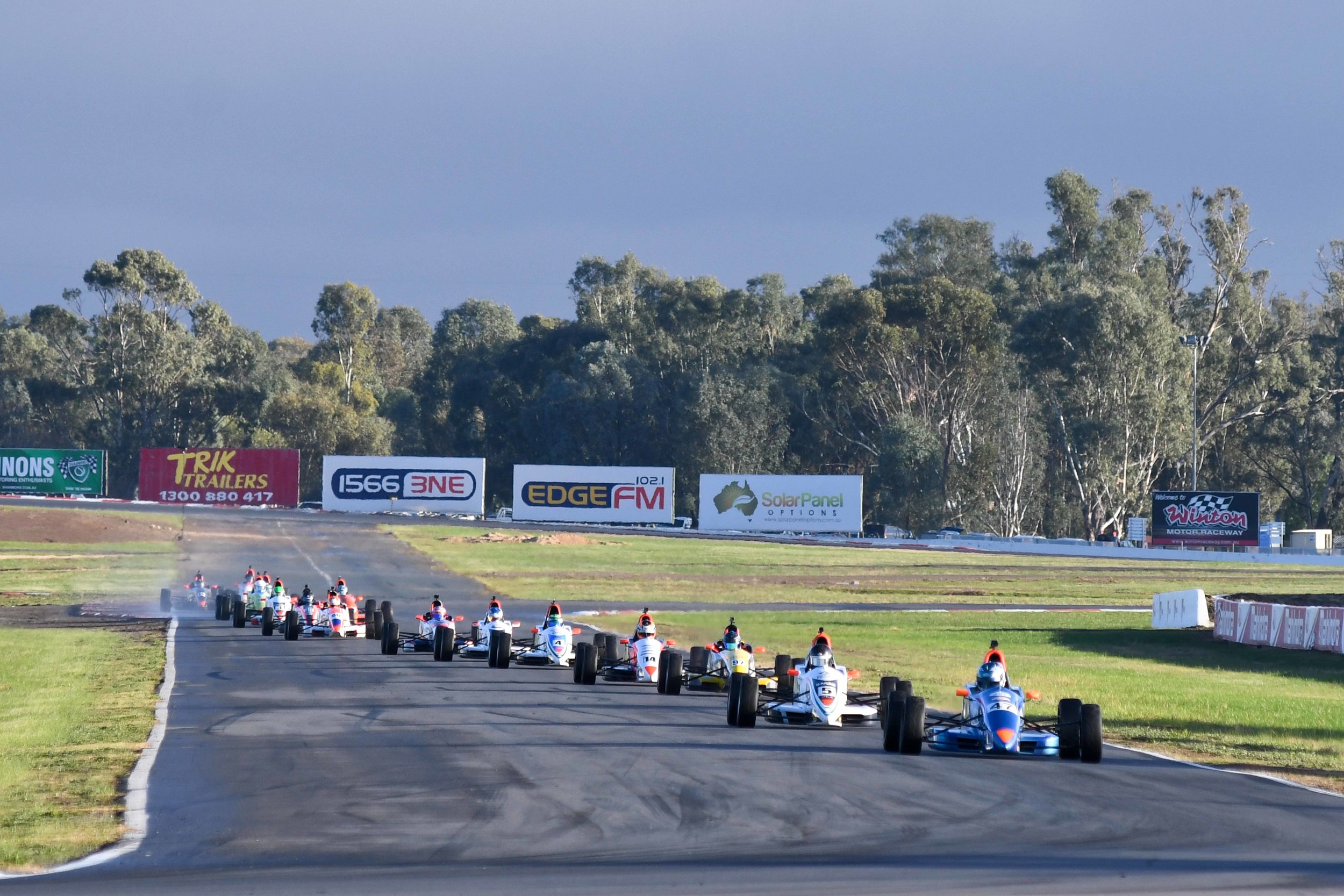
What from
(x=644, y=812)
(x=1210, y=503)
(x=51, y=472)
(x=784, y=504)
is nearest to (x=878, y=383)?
(x=784, y=504)

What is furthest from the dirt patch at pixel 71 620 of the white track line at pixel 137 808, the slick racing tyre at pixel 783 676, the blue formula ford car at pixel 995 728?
the blue formula ford car at pixel 995 728

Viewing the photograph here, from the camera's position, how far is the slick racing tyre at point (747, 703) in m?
19.5

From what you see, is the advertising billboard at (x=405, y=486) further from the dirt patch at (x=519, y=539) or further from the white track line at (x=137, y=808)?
the white track line at (x=137, y=808)

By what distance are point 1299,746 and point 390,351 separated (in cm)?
15905

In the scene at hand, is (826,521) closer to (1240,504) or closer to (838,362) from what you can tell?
(838,362)

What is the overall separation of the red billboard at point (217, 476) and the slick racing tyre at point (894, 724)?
8369 centimetres

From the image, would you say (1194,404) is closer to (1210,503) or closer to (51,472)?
(1210,503)

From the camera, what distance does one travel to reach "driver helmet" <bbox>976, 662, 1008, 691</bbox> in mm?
17719

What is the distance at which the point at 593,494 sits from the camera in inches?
3740

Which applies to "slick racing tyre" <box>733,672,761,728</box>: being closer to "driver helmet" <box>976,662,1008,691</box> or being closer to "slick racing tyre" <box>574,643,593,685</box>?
"driver helmet" <box>976,662,1008,691</box>

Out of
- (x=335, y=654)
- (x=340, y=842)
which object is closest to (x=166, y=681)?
(x=335, y=654)

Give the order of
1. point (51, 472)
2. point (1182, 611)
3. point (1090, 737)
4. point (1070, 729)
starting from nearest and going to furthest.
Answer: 1. point (1090, 737)
2. point (1070, 729)
3. point (1182, 611)
4. point (51, 472)

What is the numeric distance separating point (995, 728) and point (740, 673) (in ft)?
15.6

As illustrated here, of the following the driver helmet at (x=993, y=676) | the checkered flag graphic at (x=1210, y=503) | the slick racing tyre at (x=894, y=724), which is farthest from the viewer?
the checkered flag graphic at (x=1210, y=503)
